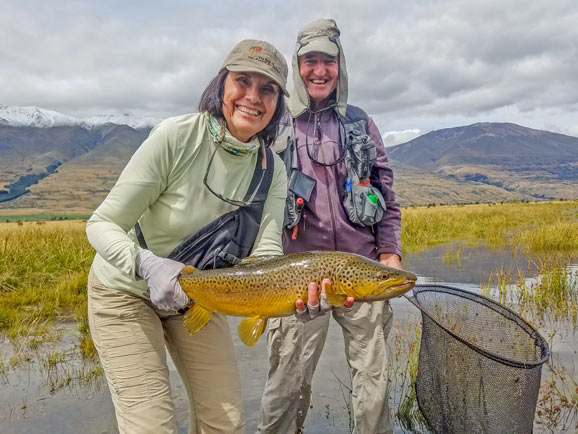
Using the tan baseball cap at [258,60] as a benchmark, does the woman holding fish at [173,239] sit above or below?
below

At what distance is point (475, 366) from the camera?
344 centimetres

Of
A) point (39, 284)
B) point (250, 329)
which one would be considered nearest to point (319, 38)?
point (250, 329)

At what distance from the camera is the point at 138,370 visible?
103 inches

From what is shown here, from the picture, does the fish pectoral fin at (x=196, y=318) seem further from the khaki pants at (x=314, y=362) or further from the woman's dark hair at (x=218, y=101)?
the woman's dark hair at (x=218, y=101)

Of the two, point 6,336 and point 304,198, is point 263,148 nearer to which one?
point 304,198

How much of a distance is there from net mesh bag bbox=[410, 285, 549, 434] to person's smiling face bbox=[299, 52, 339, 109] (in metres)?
1.98

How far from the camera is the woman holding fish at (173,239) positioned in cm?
259

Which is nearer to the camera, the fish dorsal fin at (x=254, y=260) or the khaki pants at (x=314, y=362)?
the fish dorsal fin at (x=254, y=260)

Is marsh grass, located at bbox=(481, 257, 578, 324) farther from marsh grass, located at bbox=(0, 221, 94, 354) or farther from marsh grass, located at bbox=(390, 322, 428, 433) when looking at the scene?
marsh grass, located at bbox=(0, 221, 94, 354)

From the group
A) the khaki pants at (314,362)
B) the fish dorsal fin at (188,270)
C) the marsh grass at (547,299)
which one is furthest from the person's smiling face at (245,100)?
the marsh grass at (547,299)

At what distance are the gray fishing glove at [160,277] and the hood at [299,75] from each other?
77.3 inches

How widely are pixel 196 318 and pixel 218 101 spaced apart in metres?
1.38

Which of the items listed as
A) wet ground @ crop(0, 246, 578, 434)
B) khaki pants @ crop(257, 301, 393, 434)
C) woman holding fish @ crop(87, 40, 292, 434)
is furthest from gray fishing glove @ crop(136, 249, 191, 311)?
wet ground @ crop(0, 246, 578, 434)

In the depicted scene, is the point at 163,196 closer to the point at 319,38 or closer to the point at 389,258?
the point at 319,38
